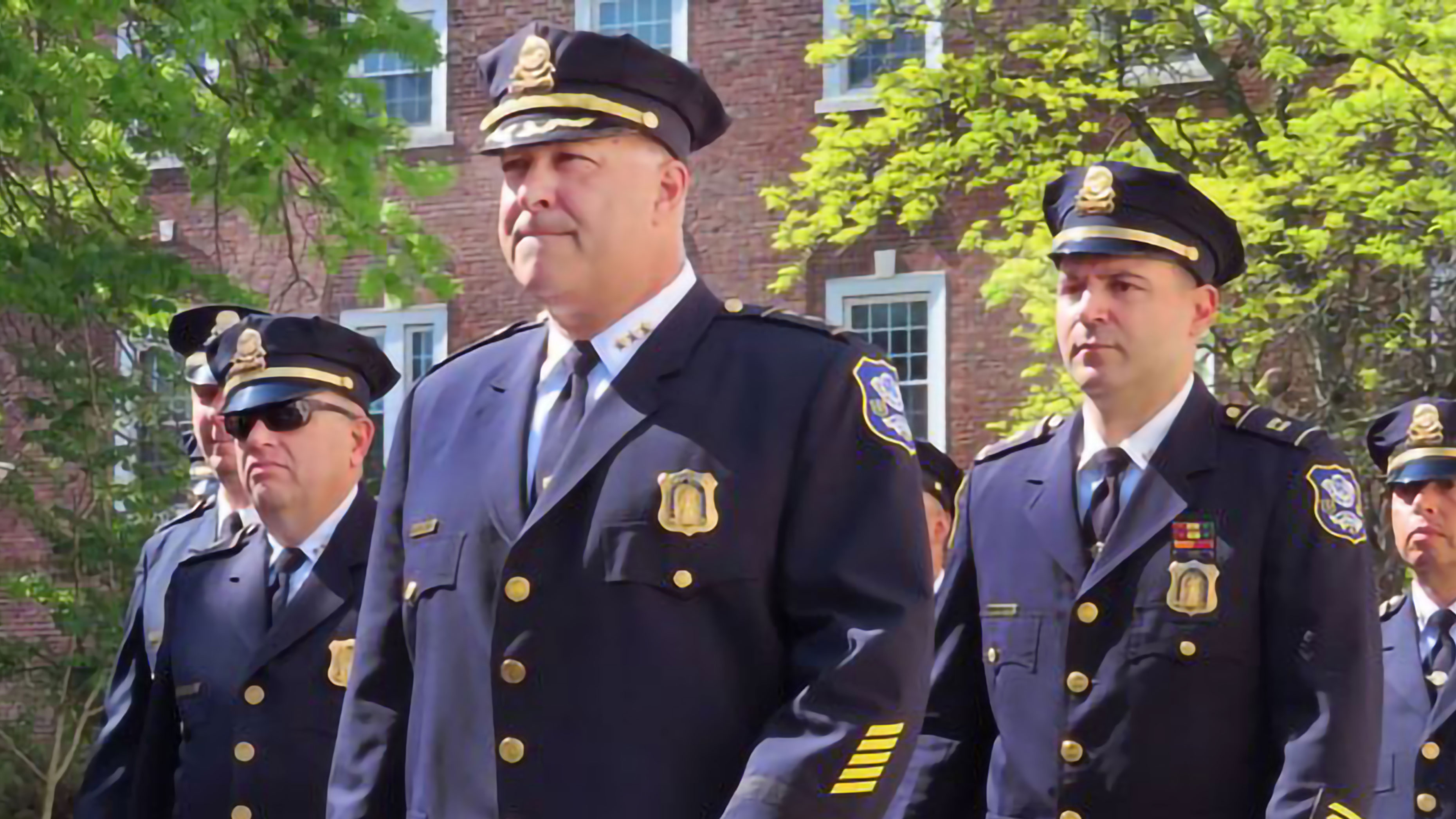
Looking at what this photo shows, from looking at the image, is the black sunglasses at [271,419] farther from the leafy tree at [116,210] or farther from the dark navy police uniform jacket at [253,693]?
the leafy tree at [116,210]

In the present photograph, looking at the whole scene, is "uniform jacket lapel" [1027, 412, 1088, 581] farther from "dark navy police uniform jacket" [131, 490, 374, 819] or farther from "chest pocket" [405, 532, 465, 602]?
"chest pocket" [405, 532, 465, 602]

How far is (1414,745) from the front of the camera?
912 centimetres

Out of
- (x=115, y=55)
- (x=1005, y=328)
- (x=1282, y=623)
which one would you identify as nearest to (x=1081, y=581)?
(x=1282, y=623)

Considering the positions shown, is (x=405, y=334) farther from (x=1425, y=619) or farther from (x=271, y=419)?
(x=271, y=419)

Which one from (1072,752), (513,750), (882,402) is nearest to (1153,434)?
(1072,752)

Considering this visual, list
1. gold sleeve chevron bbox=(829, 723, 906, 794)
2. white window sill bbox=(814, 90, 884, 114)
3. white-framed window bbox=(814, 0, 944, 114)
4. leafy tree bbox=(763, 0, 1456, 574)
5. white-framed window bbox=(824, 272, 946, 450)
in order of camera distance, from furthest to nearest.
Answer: white window sill bbox=(814, 90, 884, 114)
white-framed window bbox=(824, 272, 946, 450)
white-framed window bbox=(814, 0, 944, 114)
leafy tree bbox=(763, 0, 1456, 574)
gold sleeve chevron bbox=(829, 723, 906, 794)

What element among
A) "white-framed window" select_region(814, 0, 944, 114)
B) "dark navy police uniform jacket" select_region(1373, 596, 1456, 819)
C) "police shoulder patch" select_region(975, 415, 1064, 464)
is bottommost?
"dark navy police uniform jacket" select_region(1373, 596, 1456, 819)

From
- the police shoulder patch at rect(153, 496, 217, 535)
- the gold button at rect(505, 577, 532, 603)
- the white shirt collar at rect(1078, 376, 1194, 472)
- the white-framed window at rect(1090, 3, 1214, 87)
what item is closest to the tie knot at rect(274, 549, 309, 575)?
the police shoulder patch at rect(153, 496, 217, 535)

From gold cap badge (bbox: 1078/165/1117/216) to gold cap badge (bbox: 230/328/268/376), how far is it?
2.31m

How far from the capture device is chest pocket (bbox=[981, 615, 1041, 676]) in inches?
253

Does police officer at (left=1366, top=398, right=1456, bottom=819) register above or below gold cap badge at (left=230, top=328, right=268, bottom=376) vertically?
below

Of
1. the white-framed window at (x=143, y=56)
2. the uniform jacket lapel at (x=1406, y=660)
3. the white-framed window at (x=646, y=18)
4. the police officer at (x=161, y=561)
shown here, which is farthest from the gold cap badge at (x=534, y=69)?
the white-framed window at (x=646, y=18)

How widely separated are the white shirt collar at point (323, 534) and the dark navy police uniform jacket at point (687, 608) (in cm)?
243

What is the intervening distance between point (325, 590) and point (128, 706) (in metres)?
0.83
